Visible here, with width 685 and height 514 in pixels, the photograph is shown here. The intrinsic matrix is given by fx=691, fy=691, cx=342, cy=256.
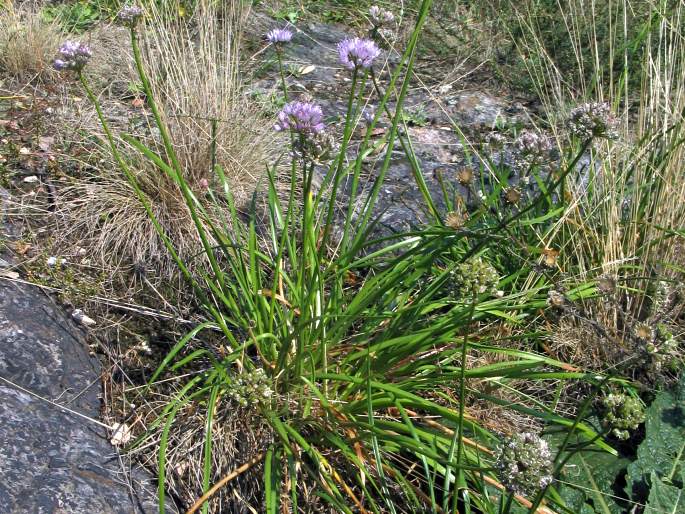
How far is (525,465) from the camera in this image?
1407 millimetres

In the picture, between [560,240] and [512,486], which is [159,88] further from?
[512,486]

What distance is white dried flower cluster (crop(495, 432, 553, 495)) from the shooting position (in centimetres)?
140

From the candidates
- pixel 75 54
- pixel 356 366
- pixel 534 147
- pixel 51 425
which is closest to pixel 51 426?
pixel 51 425

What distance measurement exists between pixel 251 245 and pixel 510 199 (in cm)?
87

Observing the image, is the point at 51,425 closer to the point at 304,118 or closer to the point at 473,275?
the point at 304,118

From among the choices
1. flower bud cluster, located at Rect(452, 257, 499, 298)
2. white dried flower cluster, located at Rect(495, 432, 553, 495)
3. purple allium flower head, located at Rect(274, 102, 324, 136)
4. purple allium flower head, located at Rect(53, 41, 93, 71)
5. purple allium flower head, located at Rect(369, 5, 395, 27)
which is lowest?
white dried flower cluster, located at Rect(495, 432, 553, 495)

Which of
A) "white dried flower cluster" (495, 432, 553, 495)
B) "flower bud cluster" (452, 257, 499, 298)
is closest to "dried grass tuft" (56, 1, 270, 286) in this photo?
"flower bud cluster" (452, 257, 499, 298)

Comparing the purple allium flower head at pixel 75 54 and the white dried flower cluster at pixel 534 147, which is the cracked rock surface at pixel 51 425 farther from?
the white dried flower cluster at pixel 534 147

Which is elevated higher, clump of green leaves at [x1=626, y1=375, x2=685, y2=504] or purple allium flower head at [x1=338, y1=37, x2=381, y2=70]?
purple allium flower head at [x1=338, y1=37, x2=381, y2=70]

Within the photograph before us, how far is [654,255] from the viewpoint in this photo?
8.58ft

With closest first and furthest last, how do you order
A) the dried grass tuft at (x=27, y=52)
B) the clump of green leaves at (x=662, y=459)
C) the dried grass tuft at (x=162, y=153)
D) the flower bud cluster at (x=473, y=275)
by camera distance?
1. the flower bud cluster at (x=473, y=275)
2. the clump of green leaves at (x=662, y=459)
3. the dried grass tuft at (x=162, y=153)
4. the dried grass tuft at (x=27, y=52)

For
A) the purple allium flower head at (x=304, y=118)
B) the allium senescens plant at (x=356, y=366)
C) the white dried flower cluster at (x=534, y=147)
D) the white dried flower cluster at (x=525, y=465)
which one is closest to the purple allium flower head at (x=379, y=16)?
the allium senescens plant at (x=356, y=366)

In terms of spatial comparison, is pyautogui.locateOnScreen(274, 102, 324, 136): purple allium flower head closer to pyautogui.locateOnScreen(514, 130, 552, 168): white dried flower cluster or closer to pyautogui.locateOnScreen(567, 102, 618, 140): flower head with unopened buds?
pyautogui.locateOnScreen(567, 102, 618, 140): flower head with unopened buds

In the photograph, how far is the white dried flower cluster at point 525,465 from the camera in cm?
140
